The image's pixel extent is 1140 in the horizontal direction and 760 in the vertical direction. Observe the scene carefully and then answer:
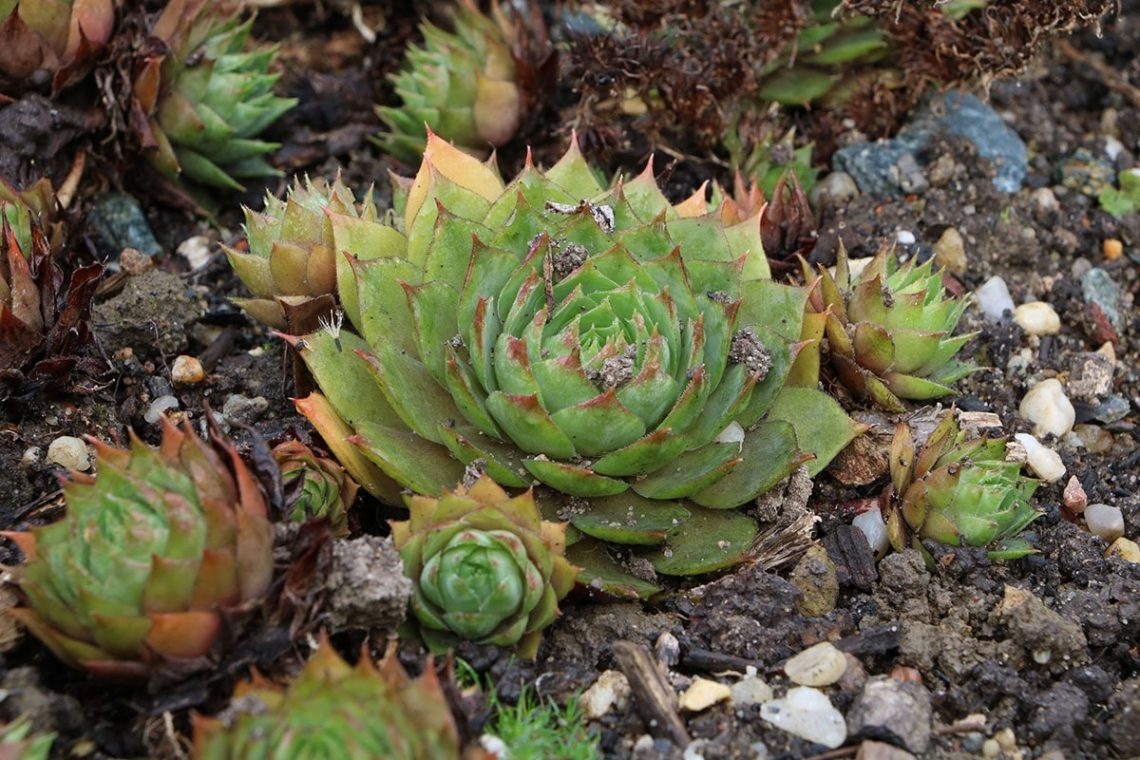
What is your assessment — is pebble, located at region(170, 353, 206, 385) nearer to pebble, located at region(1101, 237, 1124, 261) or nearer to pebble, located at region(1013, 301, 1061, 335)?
pebble, located at region(1013, 301, 1061, 335)

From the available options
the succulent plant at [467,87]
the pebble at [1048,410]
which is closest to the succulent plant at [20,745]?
the succulent plant at [467,87]

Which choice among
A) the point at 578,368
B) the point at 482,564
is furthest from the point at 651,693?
the point at 578,368

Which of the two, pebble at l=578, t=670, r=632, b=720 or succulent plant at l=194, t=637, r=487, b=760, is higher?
succulent plant at l=194, t=637, r=487, b=760

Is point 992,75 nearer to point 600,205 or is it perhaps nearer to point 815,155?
point 815,155

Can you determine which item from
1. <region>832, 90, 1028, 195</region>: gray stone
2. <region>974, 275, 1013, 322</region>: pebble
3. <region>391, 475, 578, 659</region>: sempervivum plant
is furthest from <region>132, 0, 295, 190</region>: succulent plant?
<region>974, 275, 1013, 322</region>: pebble

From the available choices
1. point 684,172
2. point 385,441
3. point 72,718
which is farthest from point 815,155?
point 72,718

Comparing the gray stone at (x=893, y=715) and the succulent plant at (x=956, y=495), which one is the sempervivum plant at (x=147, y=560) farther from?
the succulent plant at (x=956, y=495)
